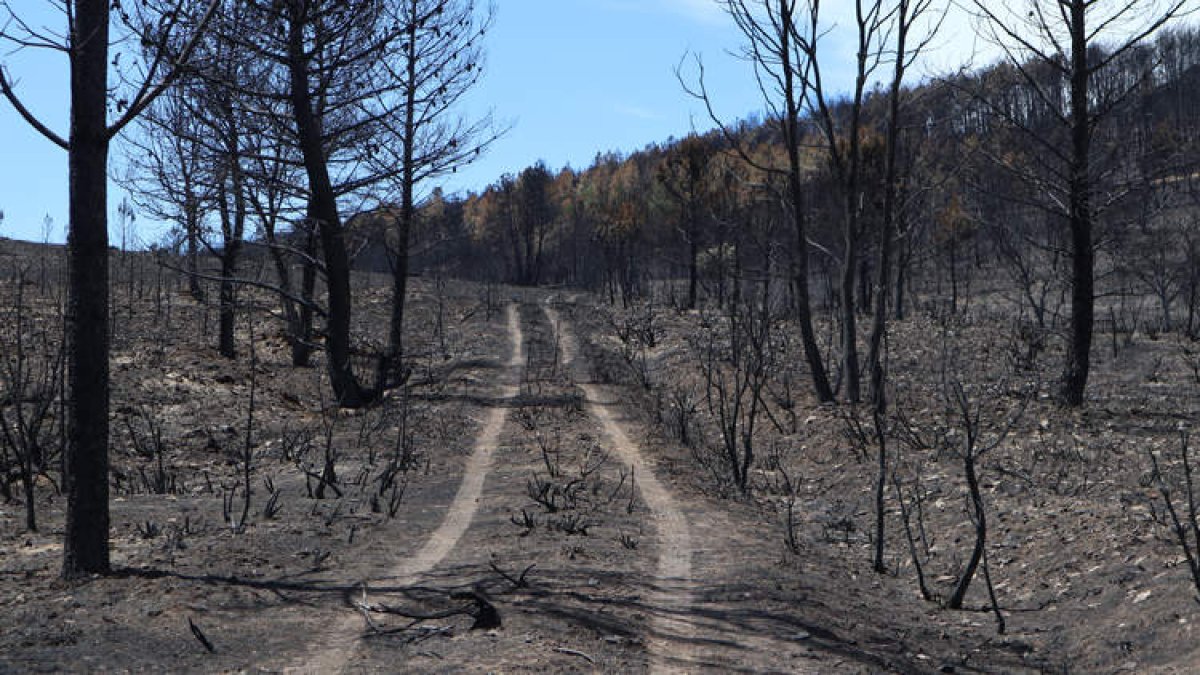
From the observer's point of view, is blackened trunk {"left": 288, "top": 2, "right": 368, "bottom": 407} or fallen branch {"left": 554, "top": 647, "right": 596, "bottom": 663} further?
blackened trunk {"left": 288, "top": 2, "right": 368, "bottom": 407}

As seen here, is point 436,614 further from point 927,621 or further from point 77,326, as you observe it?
point 927,621

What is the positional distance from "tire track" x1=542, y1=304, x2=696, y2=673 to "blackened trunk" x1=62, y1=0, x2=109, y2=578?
4.52 meters

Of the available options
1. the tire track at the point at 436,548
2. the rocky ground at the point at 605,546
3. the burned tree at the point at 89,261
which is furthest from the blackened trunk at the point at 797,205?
the burned tree at the point at 89,261

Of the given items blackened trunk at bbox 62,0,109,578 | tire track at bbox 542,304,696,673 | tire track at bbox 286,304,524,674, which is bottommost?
tire track at bbox 542,304,696,673

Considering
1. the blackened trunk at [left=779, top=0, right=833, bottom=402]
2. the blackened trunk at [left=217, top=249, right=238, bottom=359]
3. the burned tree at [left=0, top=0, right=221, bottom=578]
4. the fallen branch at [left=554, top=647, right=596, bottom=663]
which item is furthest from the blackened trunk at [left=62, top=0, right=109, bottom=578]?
the blackened trunk at [left=217, top=249, right=238, bottom=359]

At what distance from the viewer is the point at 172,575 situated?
8062 mm

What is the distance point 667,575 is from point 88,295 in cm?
543

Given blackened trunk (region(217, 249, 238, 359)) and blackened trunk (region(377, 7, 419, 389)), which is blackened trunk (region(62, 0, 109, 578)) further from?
blackened trunk (region(217, 249, 238, 359))

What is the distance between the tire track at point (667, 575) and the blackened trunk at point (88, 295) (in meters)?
4.52

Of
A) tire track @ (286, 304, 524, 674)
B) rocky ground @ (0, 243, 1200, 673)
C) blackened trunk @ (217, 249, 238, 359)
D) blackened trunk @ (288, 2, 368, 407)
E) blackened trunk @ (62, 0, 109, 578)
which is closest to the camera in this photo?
tire track @ (286, 304, 524, 674)

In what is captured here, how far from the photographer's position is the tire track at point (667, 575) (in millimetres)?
6719

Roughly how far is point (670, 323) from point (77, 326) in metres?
38.1

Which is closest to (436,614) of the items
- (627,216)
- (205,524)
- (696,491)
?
(205,524)

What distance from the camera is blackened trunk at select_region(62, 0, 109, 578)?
763cm
